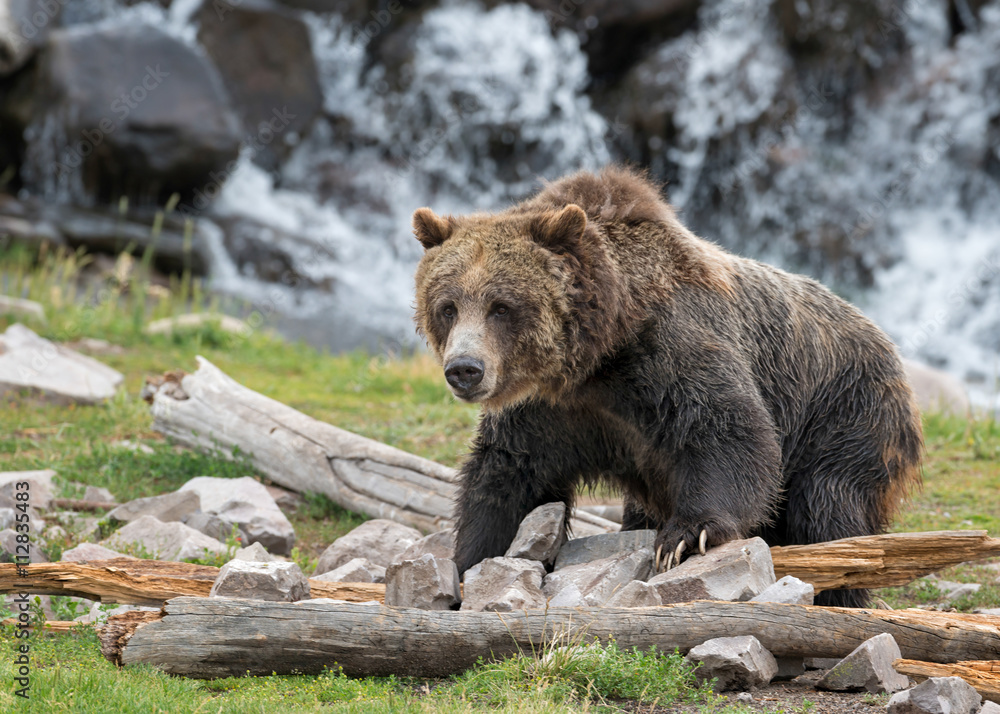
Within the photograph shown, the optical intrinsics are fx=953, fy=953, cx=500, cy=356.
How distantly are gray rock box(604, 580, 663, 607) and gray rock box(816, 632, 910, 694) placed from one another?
63cm

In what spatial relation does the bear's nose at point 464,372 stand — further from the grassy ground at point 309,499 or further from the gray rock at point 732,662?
the gray rock at point 732,662

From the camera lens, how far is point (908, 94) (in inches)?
674

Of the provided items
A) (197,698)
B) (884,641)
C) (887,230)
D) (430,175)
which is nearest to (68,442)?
(197,698)

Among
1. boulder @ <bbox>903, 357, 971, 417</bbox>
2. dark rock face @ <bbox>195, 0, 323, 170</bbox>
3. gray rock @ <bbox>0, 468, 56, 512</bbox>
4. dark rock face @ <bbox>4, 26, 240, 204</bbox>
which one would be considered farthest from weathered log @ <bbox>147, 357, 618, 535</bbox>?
dark rock face @ <bbox>195, 0, 323, 170</bbox>

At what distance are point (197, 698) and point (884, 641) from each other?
2273 mm

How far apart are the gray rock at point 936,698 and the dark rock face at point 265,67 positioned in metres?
17.1

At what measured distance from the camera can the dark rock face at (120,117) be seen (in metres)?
14.9

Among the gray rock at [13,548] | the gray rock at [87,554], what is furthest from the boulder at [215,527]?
the gray rock at [13,548]

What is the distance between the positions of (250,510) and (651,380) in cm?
249

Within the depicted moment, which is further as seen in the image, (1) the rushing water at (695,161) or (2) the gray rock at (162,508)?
(1) the rushing water at (695,161)

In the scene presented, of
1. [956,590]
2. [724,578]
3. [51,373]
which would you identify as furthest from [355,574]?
[51,373]

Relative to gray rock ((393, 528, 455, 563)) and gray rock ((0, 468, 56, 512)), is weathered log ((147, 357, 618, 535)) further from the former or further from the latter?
gray rock ((0, 468, 56, 512))

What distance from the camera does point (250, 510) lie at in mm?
5363

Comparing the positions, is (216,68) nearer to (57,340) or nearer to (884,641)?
(57,340)
